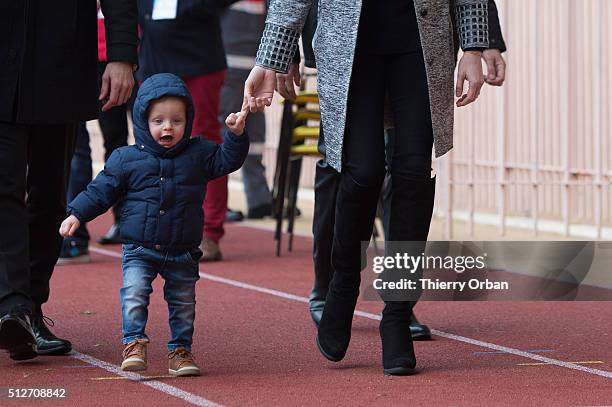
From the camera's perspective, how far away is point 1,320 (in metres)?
5.60

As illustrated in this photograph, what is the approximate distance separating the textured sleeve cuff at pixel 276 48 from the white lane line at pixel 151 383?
126 cm

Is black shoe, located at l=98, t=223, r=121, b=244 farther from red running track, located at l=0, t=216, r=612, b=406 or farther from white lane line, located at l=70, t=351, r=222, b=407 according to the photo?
white lane line, located at l=70, t=351, r=222, b=407

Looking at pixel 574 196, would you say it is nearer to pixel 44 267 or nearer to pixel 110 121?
pixel 110 121

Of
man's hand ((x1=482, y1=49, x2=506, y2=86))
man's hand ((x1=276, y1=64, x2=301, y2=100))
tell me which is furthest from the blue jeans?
man's hand ((x1=482, y1=49, x2=506, y2=86))

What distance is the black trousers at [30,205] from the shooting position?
5.75 meters

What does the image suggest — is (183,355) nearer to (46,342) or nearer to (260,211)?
(46,342)

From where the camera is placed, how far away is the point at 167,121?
570cm

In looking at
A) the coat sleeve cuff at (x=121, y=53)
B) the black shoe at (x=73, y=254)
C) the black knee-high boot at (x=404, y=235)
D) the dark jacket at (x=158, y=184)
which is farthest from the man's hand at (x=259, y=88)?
the black shoe at (x=73, y=254)

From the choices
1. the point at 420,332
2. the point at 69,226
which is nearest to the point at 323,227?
the point at 420,332

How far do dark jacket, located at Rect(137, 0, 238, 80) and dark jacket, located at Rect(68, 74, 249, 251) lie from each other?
13.0 ft

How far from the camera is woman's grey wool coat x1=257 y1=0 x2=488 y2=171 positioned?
18.1 feet

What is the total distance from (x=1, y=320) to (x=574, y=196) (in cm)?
649

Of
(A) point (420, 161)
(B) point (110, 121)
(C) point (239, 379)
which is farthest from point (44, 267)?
(B) point (110, 121)

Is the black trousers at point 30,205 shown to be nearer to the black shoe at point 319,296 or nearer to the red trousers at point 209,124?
the black shoe at point 319,296
